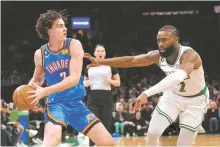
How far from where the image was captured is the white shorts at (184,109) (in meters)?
5.61

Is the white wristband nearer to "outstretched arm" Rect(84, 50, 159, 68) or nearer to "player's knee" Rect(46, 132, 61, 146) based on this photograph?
"outstretched arm" Rect(84, 50, 159, 68)

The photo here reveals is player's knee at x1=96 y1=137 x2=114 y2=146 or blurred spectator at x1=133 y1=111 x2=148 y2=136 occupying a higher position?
player's knee at x1=96 y1=137 x2=114 y2=146

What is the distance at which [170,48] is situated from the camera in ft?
17.9

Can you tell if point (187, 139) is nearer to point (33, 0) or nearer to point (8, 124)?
point (8, 124)

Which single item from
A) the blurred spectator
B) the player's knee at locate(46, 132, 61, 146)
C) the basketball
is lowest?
the blurred spectator

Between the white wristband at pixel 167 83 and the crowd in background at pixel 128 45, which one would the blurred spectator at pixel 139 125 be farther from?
the white wristband at pixel 167 83

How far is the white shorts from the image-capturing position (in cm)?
561

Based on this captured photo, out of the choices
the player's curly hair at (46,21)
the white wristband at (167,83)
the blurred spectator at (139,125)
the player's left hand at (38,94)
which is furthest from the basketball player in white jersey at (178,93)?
the blurred spectator at (139,125)

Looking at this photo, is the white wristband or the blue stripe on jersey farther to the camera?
the blue stripe on jersey

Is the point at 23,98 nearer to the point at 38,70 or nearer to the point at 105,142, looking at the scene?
the point at 38,70

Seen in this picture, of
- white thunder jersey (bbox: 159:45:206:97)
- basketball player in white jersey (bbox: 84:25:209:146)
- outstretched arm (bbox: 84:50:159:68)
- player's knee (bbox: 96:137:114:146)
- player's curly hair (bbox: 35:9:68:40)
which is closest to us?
player's knee (bbox: 96:137:114:146)

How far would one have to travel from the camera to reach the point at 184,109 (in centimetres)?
569

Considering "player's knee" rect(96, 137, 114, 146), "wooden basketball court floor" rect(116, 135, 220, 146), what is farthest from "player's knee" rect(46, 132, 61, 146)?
"wooden basketball court floor" rect(116, 135, 220, 146)

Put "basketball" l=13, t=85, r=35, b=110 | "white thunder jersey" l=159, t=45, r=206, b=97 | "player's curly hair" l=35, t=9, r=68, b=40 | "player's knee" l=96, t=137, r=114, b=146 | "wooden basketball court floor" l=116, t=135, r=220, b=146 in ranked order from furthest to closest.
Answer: "wooden basketball court floor" l=116, t=135, r=220, b=146, "white thunder jersey" l=159, t=45, r=206, b=97, "player's curly hair" l=35, t=9, r=68, b=40, "player's knee" l=96, t=137, r=114, b=146, "basketball" l=13, t=85, r=35, b=110
